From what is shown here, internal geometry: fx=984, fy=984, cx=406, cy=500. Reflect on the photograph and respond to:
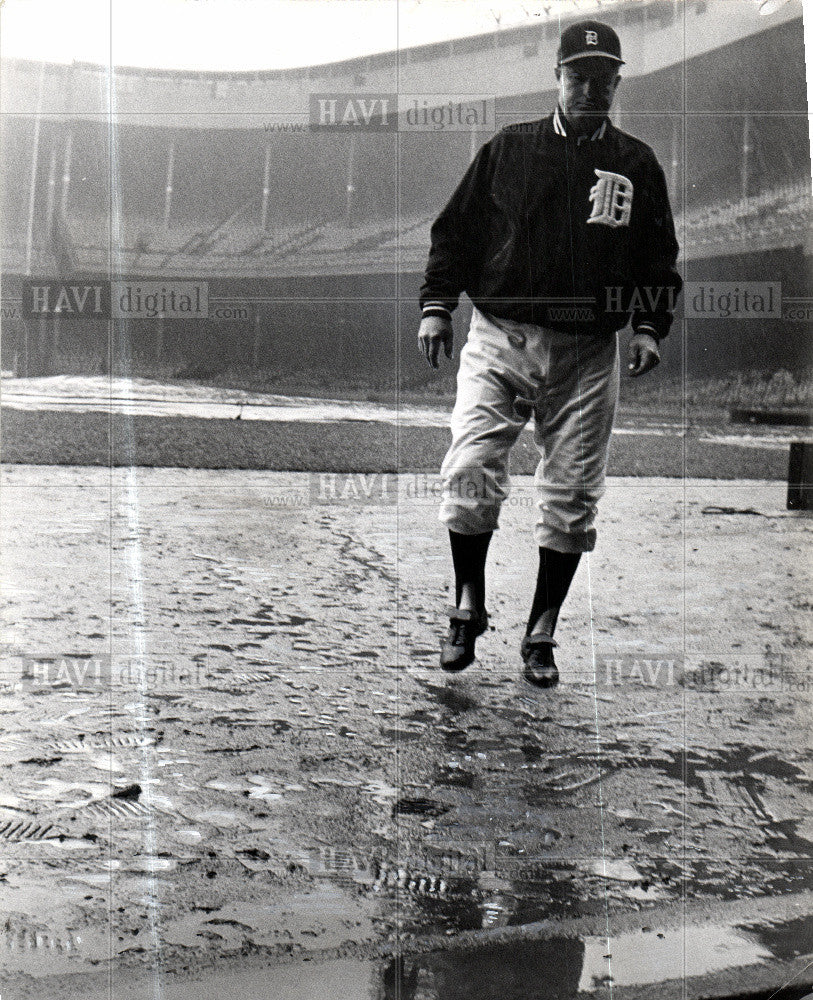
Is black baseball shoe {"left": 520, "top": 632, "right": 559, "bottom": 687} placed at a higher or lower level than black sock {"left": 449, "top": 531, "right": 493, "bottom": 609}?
lower

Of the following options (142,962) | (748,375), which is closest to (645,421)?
(748,375)

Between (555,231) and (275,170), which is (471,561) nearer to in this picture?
(555,231)

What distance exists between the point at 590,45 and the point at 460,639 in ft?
5.29

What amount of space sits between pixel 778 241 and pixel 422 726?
162 cm

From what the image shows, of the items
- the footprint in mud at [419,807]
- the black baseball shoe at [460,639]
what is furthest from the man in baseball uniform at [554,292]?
the footprint in mud at [419,807]

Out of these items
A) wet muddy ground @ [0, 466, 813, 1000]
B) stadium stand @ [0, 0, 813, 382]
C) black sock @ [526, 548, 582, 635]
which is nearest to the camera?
wet muddy ground @ [0, 466, 813, 1000]

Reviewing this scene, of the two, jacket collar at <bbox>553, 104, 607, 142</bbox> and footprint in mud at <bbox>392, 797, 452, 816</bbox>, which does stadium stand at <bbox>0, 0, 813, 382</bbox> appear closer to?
jacket collar at <bbox>553, 104, 607, 142</bbox>

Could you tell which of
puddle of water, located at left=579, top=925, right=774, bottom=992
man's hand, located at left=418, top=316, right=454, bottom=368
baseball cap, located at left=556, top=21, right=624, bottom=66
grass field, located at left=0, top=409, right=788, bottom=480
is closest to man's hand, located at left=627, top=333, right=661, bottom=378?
grass field, located at left=0, top=409, right=788, bottom=480

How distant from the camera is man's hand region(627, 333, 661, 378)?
2.63 m

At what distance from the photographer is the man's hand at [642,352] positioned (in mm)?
2633

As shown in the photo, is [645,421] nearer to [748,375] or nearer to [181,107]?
[748,375]

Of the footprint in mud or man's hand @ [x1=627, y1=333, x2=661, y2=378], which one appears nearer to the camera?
the footprint in mud

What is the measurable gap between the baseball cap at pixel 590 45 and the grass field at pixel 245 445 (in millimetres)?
999

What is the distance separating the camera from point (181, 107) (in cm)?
258
